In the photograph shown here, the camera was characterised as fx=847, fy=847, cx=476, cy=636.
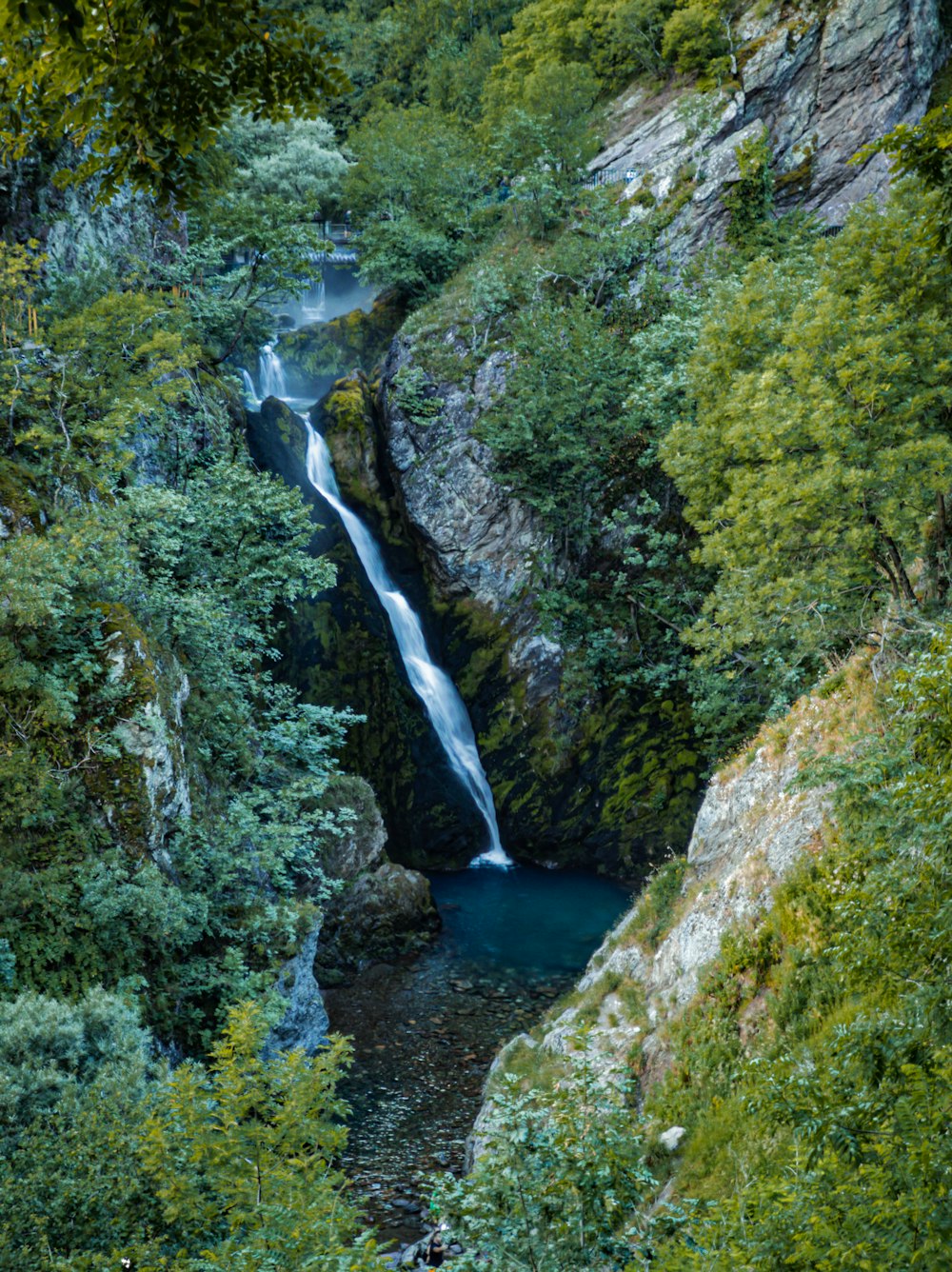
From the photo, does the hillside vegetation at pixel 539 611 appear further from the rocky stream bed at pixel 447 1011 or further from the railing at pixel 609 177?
the rocky stream bed at pixel 447 1011

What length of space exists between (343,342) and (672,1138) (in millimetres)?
27309

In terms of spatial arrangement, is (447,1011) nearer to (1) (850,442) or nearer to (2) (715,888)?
(2) (715,888)

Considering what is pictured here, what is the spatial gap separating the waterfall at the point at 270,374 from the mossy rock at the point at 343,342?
0.39 metres

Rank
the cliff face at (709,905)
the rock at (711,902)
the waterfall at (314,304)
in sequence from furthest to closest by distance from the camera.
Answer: the waterfall at (314,304), the rock at (711,902), the cliff face at (709,905)

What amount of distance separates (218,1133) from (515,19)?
43.5 metres

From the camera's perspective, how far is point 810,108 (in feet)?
81.4

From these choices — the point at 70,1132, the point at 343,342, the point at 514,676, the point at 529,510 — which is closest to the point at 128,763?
the point at 70,1132

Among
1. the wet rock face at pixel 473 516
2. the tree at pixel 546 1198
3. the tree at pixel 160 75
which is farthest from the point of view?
the wet rock face at pixel 473 516

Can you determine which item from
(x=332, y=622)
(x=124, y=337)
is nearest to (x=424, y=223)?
(x=332, y=622)

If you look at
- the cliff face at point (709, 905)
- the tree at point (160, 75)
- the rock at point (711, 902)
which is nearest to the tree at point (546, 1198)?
the cliff face at point (709, 905)

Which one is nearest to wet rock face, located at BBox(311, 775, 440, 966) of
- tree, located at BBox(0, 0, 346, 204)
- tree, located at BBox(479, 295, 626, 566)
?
tree, located at BBox(479, 295, 626, 566)

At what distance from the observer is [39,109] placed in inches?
187

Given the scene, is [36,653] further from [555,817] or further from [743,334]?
[555,817]

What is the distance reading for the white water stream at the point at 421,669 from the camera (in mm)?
23781
